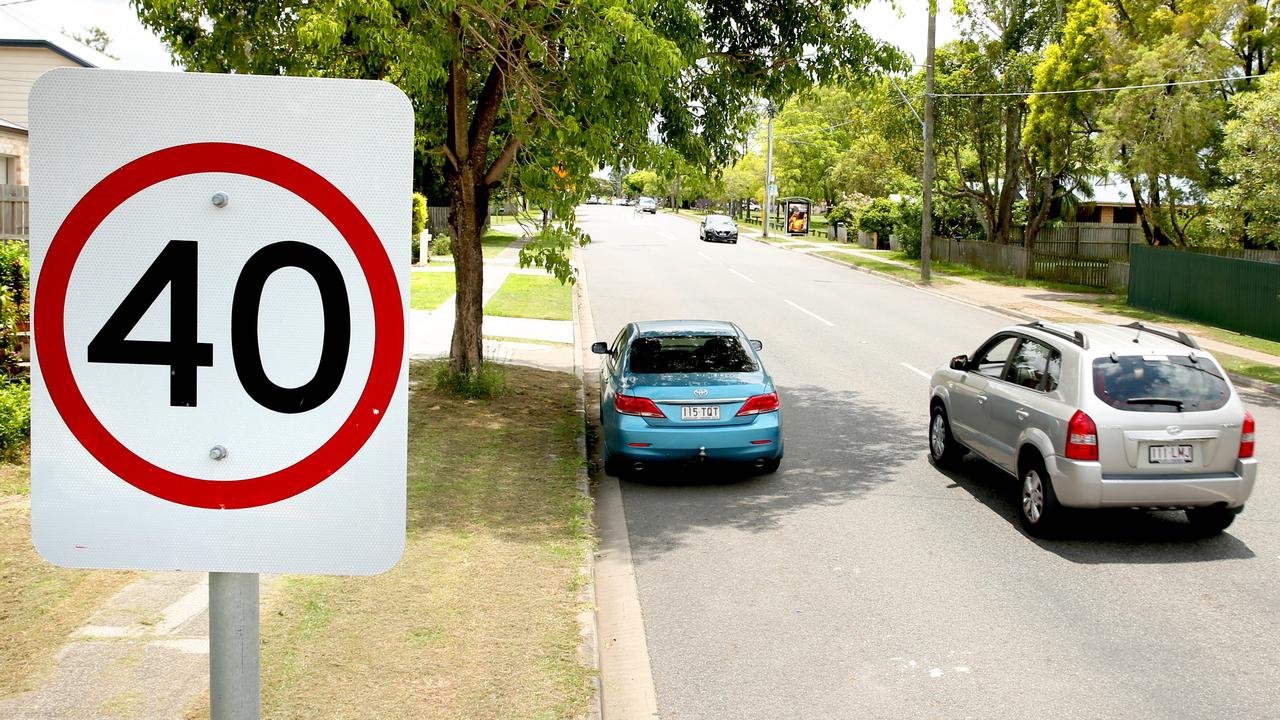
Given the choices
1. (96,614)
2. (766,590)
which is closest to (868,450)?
(766,590)

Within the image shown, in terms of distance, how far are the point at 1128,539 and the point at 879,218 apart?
46.0 meters

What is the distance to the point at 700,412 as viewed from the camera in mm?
11125

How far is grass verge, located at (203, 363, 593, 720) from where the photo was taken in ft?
19.0

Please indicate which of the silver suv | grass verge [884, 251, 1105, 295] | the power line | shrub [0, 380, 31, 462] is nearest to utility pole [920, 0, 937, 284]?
the power line

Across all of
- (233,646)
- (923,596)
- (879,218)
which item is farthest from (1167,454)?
(879,218)

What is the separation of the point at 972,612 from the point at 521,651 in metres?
3.17

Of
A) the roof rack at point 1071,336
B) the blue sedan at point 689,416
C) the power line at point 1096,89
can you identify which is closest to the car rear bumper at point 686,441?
the blue sedan at point 689,416

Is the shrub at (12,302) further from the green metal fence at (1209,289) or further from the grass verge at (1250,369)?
the green metal fence at (1209,289)

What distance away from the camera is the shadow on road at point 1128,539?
360 inches

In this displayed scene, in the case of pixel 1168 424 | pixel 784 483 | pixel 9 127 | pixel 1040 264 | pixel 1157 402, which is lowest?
pixel 784 483

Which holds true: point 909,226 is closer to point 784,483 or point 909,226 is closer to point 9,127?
point 9,127

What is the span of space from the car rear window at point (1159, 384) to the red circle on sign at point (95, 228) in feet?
27.1

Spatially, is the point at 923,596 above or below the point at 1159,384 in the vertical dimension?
below

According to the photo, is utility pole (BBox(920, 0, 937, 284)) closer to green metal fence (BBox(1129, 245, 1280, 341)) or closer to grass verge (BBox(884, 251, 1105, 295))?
grass verge (BBox(884, 251, 1105, 295))
